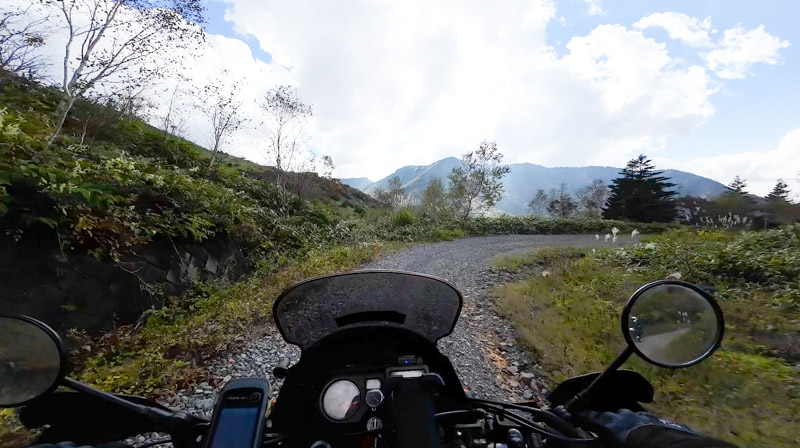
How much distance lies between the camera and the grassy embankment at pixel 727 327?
121 inches

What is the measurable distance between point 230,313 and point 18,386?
465cm

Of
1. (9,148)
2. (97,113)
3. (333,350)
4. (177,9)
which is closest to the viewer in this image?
(333,350)

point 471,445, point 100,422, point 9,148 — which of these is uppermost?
point 9,148

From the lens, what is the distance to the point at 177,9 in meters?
7.70

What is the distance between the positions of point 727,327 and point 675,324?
5232 millimetres

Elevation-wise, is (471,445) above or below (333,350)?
below

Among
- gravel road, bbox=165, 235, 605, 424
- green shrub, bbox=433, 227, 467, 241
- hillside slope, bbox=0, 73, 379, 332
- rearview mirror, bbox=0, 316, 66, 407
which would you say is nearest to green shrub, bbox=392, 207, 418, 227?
green shrub, bbox=433, 227, 467, 241

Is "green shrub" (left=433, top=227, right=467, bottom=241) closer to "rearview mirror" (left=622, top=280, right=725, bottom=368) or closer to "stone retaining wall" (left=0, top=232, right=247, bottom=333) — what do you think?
"stone retaining wall" (left=0, top=232, right=247, bottom=333)

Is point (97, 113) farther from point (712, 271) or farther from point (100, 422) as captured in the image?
point (712, 271)

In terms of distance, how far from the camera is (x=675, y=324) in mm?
1267

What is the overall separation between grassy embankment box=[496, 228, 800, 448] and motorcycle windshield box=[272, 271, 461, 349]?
303 cm

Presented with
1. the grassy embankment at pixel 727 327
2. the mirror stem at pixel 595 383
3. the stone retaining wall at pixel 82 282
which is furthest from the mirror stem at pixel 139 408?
the stone retaining wall at pixel 82 282

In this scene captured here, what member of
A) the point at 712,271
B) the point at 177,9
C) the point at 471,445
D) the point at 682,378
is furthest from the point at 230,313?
the point at 712,271

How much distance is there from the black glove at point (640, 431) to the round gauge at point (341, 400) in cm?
79
